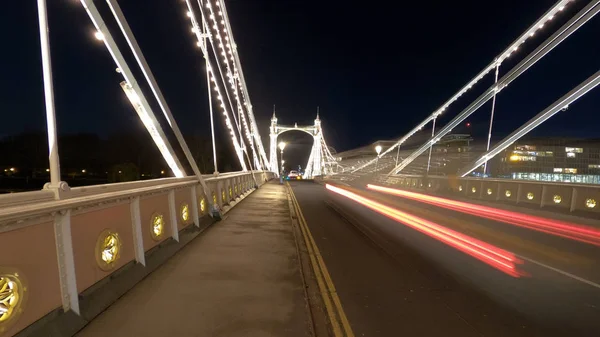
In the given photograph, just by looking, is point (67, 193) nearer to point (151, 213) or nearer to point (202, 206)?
point (151, 213)

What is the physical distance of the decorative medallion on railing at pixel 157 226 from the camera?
23.8ft

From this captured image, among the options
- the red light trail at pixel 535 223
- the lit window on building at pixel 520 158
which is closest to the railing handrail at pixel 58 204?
the red light trail at pixel 535 223

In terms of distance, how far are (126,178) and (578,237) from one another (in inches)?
620

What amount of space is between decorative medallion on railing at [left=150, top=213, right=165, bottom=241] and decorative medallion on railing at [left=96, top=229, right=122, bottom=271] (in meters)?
1.44

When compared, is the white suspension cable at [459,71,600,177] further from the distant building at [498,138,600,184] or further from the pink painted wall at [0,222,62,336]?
the pink painted wall at [0,222,62,336]

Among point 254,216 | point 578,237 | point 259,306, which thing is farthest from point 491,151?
point 259,306

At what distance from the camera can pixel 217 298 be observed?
5652 mm

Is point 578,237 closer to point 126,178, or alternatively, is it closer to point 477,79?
point 126,178

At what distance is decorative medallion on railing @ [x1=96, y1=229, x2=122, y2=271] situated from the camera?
5230 millimetres

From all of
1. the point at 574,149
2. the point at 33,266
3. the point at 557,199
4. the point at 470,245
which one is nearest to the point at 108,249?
the point at 33,266

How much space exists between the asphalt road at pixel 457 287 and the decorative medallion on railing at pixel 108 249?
9.69 feet

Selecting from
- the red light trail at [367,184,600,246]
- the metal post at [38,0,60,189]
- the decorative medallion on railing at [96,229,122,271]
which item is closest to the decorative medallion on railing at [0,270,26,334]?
the metal post at [38,0,60,189]

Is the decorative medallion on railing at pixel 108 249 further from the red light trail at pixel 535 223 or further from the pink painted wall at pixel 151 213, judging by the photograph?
the red light trail at pixel 535 223

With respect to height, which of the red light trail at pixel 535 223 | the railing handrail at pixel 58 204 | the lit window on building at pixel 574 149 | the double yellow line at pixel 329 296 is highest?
the railing handrail at pixel 58 204
